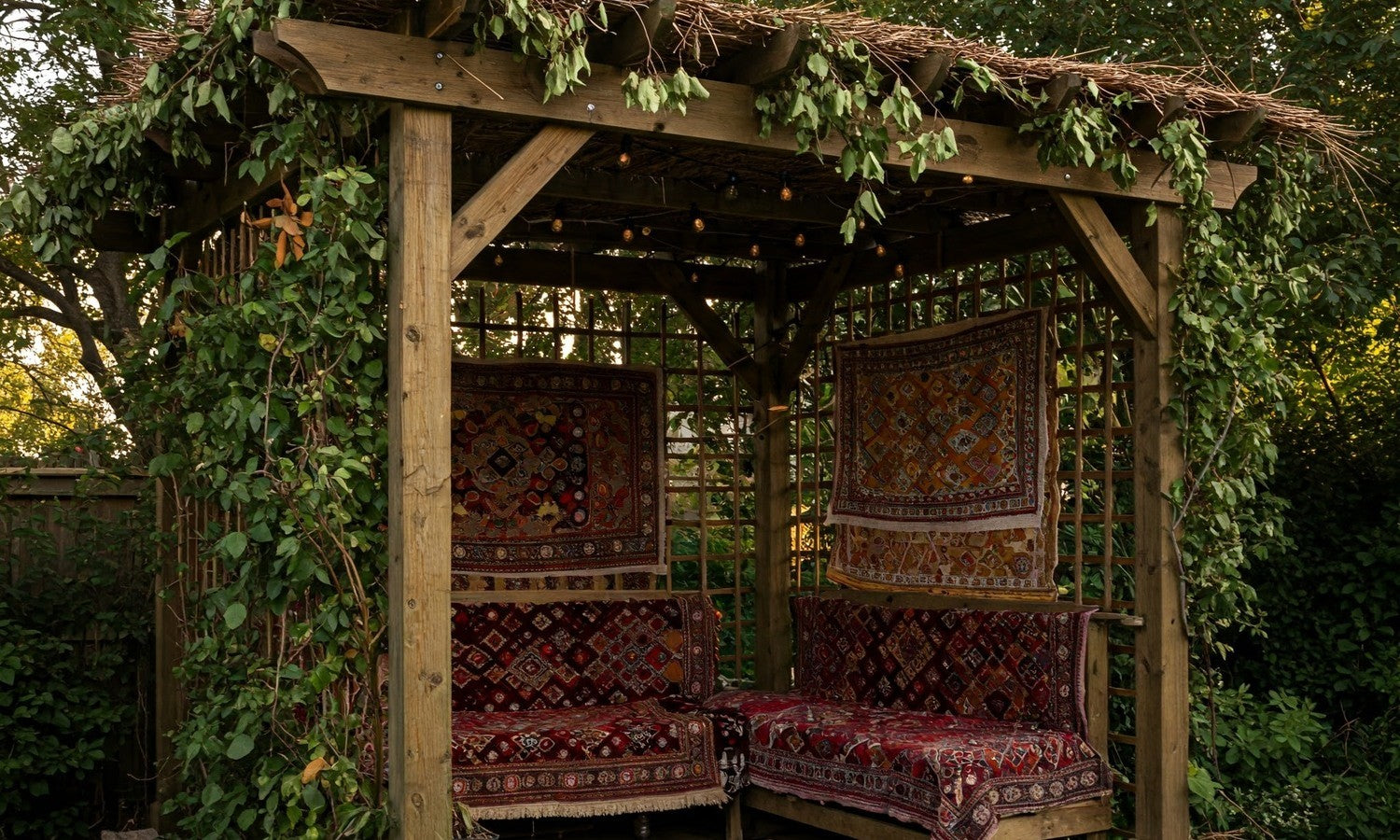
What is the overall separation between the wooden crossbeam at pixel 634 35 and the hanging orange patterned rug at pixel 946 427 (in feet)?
8.08

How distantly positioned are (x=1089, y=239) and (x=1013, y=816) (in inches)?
84.7

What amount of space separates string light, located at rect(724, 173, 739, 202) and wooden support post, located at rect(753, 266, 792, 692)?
141 cm

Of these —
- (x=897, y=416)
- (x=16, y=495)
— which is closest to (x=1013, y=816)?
(x=897, y=416)

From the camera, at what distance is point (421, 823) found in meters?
3.68

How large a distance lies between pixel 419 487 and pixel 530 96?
1.19 metres

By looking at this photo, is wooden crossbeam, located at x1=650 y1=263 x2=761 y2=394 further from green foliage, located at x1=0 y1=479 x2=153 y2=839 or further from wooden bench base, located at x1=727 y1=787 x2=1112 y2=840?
green foliage, located at x1=0 y1=479 x2=153 y2=839

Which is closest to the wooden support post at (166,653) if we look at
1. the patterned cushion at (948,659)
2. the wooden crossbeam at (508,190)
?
the wooden crossbeam at (508,190)

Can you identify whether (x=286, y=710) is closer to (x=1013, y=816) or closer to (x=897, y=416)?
(x=1013, y=816)

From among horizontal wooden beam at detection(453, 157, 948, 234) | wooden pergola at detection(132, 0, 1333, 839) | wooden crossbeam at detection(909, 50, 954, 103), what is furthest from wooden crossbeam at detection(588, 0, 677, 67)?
horizontal wooden beam at detection(453, 157, 948, 234)

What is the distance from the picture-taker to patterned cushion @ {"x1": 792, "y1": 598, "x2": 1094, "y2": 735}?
5.56 m

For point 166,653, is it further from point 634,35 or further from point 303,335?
point 634,35

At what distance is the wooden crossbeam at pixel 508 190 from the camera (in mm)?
3887

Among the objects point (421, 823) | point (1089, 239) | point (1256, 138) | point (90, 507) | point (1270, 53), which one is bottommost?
point (421, 823)

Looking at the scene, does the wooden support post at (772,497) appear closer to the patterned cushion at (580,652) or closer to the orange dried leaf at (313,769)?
the patterned cushion at (580,652)
